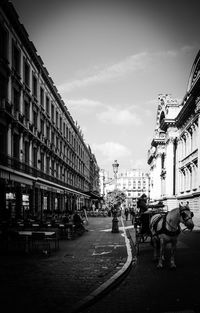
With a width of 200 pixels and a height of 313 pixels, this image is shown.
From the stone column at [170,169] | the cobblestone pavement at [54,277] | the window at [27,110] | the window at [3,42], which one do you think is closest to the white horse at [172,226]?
the cobblestone pavement at [54,277]

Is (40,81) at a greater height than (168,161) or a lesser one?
greater

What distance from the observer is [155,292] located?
24.4ft

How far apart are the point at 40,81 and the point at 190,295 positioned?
3002cm

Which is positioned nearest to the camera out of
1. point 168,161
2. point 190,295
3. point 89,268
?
point 190,295

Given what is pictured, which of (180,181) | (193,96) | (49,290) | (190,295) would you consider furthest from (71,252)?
(180,181)

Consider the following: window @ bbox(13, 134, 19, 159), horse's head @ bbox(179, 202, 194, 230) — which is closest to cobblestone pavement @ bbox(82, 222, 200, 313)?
horse's head @ bbox(179, 202, 194, 230)

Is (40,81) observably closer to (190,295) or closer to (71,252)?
(71,252)

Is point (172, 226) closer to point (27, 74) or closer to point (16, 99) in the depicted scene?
point (16, 99)

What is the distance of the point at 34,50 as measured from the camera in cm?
3084

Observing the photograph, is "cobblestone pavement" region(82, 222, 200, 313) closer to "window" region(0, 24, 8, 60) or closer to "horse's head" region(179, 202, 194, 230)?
"horse's head" region(179, 202, 194, 230)

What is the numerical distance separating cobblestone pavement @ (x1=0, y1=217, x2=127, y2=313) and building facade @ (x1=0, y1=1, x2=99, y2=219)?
742 centimetres

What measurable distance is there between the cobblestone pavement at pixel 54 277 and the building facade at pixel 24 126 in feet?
24.3

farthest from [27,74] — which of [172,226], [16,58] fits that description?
[172,226]

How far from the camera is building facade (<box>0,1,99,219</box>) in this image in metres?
22.8
